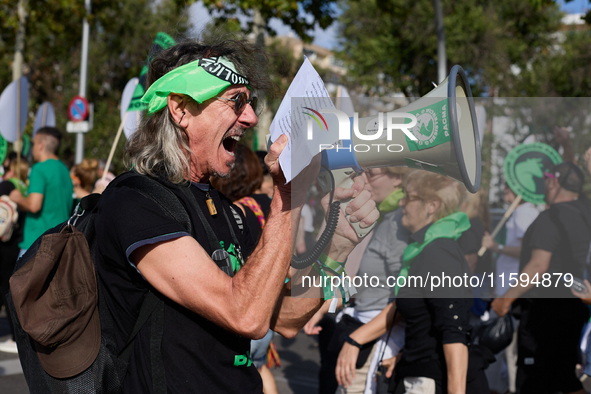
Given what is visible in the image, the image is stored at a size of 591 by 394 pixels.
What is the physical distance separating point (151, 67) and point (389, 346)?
6.46 ft

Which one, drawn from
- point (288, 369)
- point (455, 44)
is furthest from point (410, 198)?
point (455, 44)

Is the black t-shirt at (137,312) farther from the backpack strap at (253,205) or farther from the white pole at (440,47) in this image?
the white pole at (440,47)

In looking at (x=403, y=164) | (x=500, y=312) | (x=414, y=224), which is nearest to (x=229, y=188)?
(x=414, y=224)

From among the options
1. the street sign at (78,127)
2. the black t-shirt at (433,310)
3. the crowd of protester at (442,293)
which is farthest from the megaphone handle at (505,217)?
the street sign at (78,127)

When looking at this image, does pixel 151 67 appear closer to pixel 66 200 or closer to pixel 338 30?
pixel 66 200

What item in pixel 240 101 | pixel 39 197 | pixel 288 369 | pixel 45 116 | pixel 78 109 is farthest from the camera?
pixel 78 109

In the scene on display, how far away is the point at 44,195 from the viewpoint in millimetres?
4938

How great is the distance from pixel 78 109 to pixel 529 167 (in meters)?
9.49

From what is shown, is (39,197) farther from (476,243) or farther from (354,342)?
(476,243)

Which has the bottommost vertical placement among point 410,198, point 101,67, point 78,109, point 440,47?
point 410,198

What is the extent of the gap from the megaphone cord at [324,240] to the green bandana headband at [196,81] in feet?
1.45

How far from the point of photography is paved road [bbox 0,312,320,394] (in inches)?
181

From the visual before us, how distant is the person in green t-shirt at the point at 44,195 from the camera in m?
4.86

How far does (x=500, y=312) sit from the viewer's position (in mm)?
3273
